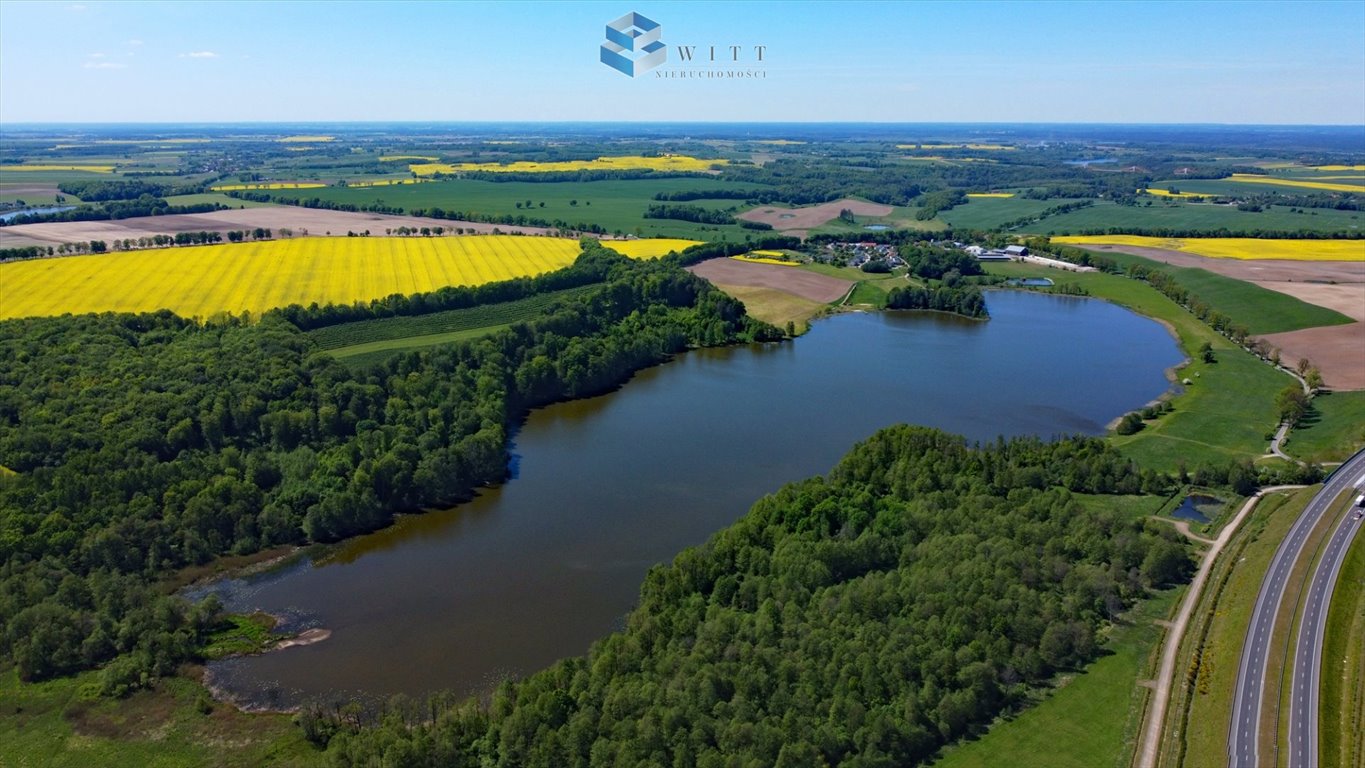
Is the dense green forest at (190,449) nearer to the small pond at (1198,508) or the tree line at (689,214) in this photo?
the small pond at (1198,508)

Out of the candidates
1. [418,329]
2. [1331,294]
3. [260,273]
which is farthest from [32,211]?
[1331,294]

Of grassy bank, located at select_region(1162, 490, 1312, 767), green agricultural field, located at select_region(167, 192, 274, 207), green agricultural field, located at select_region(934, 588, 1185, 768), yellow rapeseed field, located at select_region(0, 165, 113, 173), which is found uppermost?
yellow rapeseed field, located at select_region(0, 165, 113, 173)

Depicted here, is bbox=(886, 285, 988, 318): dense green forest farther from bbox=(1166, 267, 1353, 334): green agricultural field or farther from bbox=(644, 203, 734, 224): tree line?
bbox=(644, 203, 734, 224): tree line

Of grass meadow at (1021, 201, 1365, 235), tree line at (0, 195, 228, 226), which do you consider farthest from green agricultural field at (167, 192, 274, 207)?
grass meadow at (1021, 201, 1365, 235)

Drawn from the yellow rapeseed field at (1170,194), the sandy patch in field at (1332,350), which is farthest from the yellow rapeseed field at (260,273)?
the yellow rapeseed field at (1170,194)

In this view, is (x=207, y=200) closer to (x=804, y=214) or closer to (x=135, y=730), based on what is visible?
(x=804, y=214)

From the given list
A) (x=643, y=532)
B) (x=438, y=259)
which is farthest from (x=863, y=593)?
(x=438, y=259)
